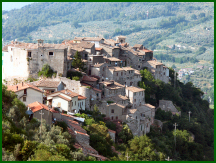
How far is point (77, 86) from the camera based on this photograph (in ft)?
176

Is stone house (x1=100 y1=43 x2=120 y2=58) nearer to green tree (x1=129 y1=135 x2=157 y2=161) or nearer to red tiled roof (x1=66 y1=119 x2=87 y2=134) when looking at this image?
green tree (x1=129 y1=135 x2=157 y2=161)

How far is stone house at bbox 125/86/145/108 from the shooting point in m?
58.9

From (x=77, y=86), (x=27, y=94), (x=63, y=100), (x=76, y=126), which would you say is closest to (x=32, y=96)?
(x=27, y=94)

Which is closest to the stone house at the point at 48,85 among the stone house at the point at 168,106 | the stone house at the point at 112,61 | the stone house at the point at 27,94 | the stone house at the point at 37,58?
the stone house at the point at 37,58

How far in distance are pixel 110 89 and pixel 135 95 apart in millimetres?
4595

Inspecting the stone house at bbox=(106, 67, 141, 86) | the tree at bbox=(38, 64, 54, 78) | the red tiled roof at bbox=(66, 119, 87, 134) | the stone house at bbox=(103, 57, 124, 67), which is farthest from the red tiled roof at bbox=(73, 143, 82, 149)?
the stone house at bbox=(103, 57, 124, 67)

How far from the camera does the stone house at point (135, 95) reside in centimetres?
5888

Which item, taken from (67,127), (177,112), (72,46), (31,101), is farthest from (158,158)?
(72,46)

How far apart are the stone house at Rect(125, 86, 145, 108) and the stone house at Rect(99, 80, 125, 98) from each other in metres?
0.87

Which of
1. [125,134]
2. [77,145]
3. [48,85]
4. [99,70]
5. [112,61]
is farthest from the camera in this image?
[112,61]

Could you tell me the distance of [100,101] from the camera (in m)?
54.2

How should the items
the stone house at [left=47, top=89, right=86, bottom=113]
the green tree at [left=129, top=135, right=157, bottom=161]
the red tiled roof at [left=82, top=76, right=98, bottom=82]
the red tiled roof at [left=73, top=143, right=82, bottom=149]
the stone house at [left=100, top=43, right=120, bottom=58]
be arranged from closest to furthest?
the red tiled roof at [left=73, top=143, right=82, bottom=149], the stone house at [left=47, top=89, right=86, bottom=113], the green tree at [left=129, top=135, right=157, bottom=161], the red tiled roof at [left=82, top=76, right=98, bottom=82], the stone house at [left=100, top=43, right=120, bottom=58]

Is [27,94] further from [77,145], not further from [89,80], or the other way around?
[89,80]

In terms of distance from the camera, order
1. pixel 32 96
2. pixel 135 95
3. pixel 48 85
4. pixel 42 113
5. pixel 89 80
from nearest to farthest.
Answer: pixel 42 113, pixel 32 96, pixel 48 85, pixel 89 80, pixel 135 95
